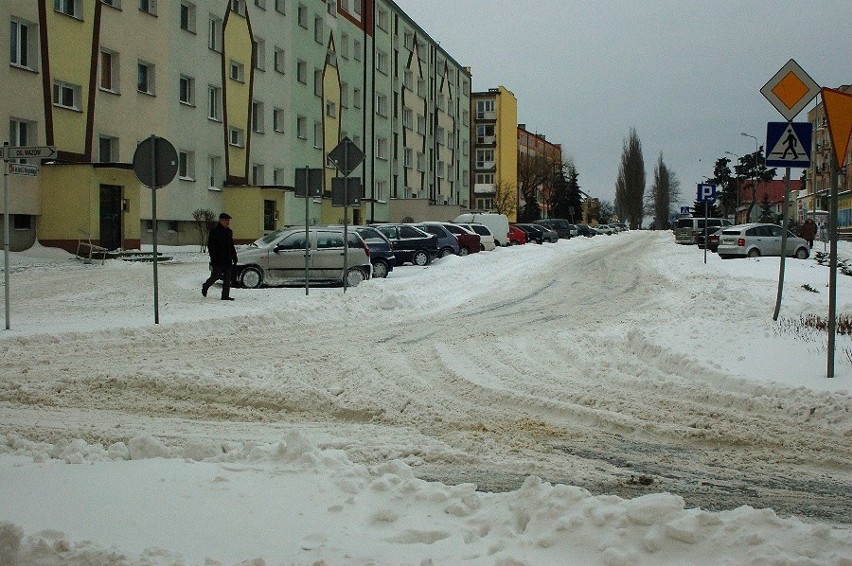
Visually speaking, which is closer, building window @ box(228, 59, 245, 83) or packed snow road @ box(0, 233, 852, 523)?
packed snow road @ box(0, 233, 852, 523)

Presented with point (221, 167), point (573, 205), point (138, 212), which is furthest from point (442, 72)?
point (573, 205)

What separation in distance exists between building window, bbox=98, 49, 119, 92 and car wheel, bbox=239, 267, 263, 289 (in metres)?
15.0

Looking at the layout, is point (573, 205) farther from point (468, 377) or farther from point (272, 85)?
point (468, 377)

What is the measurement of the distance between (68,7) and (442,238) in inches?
606

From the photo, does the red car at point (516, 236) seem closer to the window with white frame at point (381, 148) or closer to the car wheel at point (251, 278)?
the window with white frame at point (381, 148)

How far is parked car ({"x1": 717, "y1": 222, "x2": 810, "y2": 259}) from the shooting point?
35.7 meters

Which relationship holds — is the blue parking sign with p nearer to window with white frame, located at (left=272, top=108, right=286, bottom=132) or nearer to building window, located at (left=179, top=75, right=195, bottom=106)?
building window, located at (left=179, top=75, right=195, bottom=106)

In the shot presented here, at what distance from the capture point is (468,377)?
9.59m

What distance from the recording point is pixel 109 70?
3281 cm

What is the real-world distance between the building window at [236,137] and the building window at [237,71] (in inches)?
91.3

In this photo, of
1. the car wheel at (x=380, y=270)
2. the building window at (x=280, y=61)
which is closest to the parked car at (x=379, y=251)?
the car wheel at (x=380, y=270)

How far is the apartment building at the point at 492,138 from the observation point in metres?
103

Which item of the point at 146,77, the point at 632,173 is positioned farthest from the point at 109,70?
the point at 632,173

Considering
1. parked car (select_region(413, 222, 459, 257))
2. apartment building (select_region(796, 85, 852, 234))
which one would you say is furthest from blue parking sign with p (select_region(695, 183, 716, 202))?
apartment building (select_region(796, 85, 852, 234))
